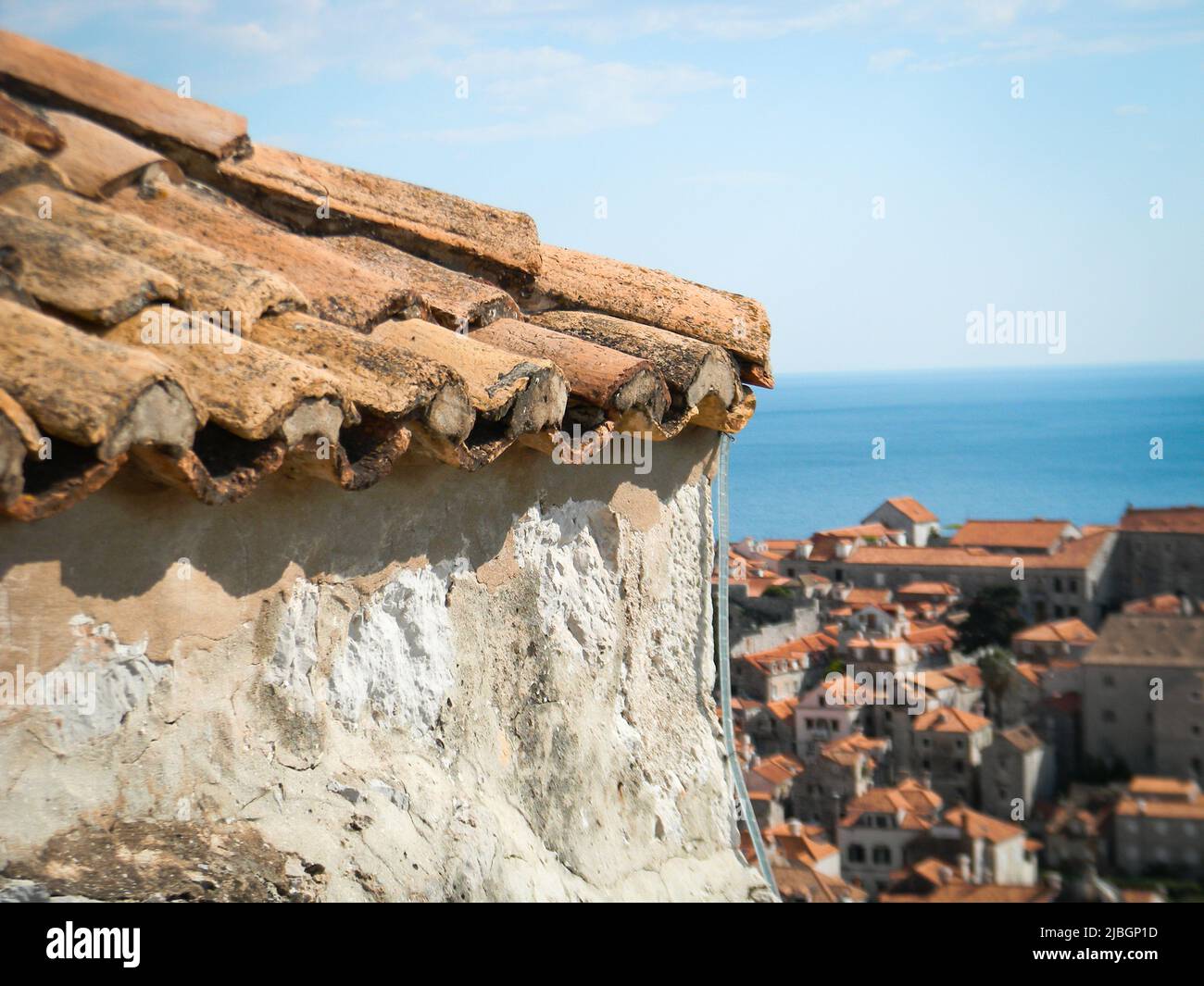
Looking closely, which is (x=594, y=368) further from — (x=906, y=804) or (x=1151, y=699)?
(x=906, y=804)

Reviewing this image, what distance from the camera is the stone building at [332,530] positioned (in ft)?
6.66

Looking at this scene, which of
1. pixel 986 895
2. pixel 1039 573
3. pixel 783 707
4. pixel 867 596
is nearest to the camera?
pixel 986 895

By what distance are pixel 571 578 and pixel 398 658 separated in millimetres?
702

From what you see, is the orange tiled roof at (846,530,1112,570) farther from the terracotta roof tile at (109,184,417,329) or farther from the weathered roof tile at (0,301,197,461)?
the weathered roof tile at (0,301,197,461)

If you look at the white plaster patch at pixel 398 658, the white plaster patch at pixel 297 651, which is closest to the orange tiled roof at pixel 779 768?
the white plaster patch at pixel 398 658

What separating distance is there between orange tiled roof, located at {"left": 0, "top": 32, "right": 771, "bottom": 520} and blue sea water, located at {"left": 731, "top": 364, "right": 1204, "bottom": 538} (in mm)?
761

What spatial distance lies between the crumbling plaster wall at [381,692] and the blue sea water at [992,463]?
3.27 ft

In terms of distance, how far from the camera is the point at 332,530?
257 centimetres

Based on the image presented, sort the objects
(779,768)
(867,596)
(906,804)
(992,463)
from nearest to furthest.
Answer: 1. (906,804)
2. (867,596)
3. (779,768)
4. (992,463)

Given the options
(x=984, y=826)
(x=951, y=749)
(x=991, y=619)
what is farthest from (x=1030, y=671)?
(x=951, y=749)

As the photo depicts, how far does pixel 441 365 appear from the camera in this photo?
2.57m
